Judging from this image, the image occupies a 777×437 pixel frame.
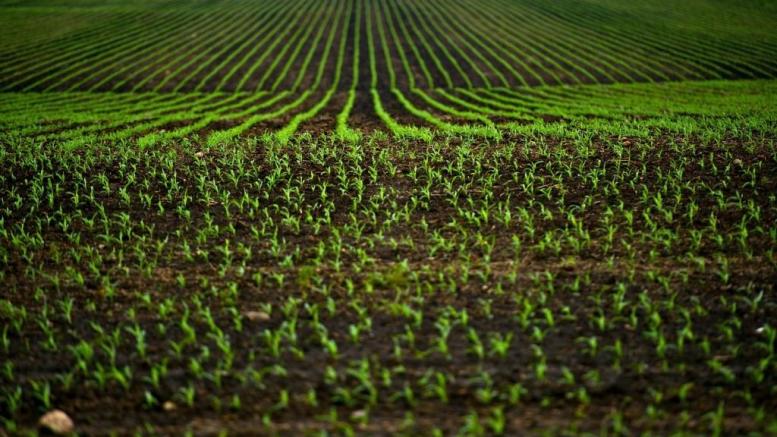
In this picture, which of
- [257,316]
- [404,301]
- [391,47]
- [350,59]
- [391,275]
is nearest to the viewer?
[257,316]

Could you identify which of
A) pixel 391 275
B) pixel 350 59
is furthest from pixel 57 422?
→ pixel 350 59

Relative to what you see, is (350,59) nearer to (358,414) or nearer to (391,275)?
(391,275)

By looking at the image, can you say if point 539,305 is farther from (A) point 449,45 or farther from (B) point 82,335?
(A) point 449,45

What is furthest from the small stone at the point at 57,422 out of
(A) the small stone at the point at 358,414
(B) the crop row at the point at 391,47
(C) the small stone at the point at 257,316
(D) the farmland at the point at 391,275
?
(B) the crop row at the point at 391,47

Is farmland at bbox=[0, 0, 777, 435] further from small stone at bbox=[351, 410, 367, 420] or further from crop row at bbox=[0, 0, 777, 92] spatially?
crop row at bbox=[0, 0, 777, 92]

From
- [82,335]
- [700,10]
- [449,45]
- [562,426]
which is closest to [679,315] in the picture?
[562,426]
